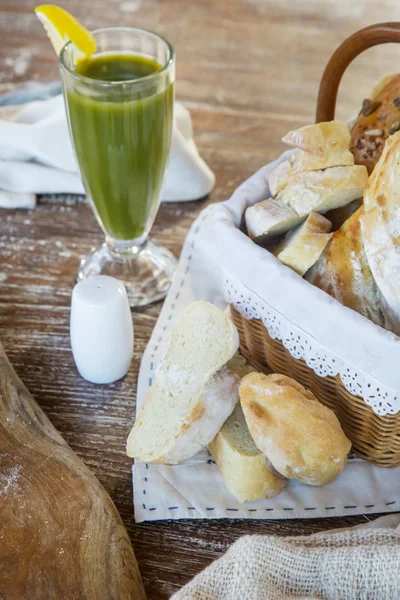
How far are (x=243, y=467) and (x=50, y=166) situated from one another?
2.44 feet

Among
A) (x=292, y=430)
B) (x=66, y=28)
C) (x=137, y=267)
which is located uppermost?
(x=66, y=28)

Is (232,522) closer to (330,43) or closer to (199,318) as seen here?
(199,318)

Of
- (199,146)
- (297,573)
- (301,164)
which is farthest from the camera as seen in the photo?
(199,146)

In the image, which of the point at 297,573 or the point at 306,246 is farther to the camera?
the point at 306,246

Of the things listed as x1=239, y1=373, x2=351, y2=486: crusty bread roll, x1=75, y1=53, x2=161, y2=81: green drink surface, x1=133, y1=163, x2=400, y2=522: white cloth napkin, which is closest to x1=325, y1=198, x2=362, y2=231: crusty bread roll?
x1=133, y1=163, x2=400, y2=522: white cloth napkin

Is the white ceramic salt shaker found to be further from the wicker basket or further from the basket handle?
the basket handle

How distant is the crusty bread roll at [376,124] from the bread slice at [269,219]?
0.12m

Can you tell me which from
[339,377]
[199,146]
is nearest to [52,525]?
[339,377]

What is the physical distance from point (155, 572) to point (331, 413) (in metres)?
0.26

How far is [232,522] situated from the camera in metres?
0.91

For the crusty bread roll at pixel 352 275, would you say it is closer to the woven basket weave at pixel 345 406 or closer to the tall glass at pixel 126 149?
the woven basket weave at pixel 345 406

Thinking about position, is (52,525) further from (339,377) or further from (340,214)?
(340,214)

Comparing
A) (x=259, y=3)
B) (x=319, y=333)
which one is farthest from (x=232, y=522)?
(x=259, y=3)

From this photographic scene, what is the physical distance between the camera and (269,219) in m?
0.97
